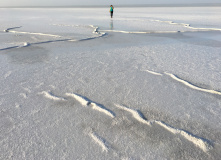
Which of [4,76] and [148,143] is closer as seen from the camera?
[148,143]

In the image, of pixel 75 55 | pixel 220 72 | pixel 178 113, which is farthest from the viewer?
pixel 75 55

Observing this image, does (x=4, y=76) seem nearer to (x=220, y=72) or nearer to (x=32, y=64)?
(x=32, y=64)

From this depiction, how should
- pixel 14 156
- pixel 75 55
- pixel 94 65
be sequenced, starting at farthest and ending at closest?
1. pixel 75 55
2. pixel 94 65
3. pixel 14 156

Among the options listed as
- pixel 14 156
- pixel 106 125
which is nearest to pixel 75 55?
pixel 106 125

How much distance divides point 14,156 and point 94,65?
239 centimetres

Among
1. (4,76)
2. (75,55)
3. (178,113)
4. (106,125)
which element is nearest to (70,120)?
(106,125)

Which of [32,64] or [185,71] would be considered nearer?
[185,71]

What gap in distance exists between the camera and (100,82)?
284 centimetres

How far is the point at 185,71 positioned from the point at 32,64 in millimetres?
3075

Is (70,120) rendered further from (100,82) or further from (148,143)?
(100,82)


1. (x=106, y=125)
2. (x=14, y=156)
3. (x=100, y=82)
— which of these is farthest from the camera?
(x=100, y=82)

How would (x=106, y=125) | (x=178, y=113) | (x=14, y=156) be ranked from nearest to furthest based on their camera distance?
(x=14, y=156) → (x=106, y=125) → (x=178, y=113)

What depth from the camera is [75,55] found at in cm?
430

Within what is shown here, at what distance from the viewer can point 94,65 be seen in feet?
11.8
